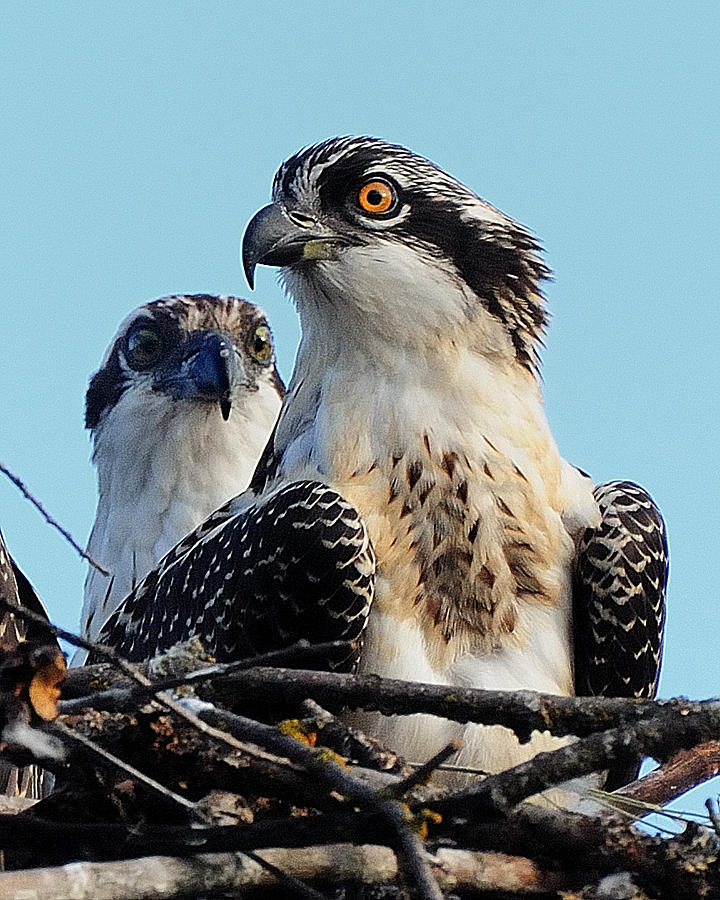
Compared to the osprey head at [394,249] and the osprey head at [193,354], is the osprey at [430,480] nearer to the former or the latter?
the osprey head at [394,249]

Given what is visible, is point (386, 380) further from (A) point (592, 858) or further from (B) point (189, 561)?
(A) point (592, 858)

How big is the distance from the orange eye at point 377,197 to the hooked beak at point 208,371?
3.23 meters

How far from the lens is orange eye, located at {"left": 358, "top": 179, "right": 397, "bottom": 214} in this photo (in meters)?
6.52

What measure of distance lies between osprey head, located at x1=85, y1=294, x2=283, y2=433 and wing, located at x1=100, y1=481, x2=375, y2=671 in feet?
11.5

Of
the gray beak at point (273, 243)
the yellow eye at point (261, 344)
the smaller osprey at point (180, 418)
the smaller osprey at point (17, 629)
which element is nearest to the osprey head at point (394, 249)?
the gray beak at point (273, 243)

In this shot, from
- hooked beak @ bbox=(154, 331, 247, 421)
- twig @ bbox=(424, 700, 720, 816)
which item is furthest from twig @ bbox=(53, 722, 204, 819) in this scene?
hooked beak @ bbox=(154, 331, 247, 421)

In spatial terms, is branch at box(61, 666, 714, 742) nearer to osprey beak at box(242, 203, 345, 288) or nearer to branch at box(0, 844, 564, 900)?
branch at box(0, 844, 564, 900)

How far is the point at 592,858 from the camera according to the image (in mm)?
4395

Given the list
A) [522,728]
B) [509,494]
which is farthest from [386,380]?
[522,728]

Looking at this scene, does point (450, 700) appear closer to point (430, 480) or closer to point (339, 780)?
point (339, 780)

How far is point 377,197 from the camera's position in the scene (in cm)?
654

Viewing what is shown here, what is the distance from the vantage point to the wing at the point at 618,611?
6.14 meters

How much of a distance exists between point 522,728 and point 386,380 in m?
2.00

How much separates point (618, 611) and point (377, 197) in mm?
1809
